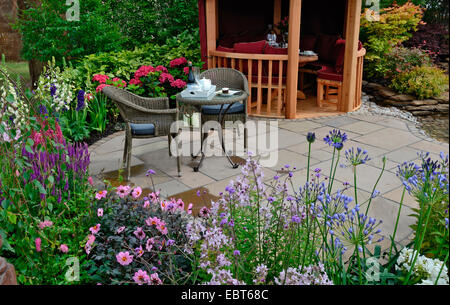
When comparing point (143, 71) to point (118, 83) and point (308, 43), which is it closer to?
point (118, 83)

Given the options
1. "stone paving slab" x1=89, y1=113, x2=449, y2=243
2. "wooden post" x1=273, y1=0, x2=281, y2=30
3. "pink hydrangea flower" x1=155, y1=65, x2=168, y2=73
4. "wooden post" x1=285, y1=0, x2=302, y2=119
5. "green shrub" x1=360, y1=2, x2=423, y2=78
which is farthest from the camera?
"wooden post" x1=273, y1=0, x2=281, y2=30

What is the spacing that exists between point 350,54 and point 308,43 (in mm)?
2240

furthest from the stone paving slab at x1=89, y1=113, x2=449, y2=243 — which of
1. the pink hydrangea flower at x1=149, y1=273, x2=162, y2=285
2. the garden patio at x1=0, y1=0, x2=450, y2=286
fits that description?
the pink hydrangea flower at x1=149, y1=273, x2=162, y2=285

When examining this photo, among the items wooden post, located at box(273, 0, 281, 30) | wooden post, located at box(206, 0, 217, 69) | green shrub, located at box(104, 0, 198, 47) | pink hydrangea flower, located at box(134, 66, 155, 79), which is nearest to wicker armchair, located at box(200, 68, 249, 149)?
pink hydrangea flower, located at box(134, 66, 155, 79)

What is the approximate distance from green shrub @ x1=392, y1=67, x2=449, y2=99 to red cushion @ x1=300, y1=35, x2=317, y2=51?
5.89 feet

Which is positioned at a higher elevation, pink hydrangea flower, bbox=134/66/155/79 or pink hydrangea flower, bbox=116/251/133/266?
pink hydrangea flower, bbox=134/66/155/79

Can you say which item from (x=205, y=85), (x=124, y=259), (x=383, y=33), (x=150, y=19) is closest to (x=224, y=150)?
(x=205, y=85)

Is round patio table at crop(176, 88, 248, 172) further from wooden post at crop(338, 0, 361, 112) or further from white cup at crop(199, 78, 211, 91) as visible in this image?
wooden post at crop(338, 0, 361, 112)

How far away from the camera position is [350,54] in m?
6.58

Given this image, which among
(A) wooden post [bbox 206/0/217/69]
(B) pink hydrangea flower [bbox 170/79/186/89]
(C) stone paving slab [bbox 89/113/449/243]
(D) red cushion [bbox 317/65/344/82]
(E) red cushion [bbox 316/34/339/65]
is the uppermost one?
(A) wooden post [bbox 206/0/217/69]

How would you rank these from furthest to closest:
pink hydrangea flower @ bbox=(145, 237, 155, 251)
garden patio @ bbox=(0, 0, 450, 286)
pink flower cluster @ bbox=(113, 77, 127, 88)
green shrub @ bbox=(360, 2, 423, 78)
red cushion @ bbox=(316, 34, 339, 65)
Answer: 1. green shrub @ bbox=(360, 2, 423, 78)
2. red cushion @ bbox=(316, 34, 339, 65)
3. pink flower cluster @ bbox=(113, 77, 127, 88)
4. pink hydrangea flower @ bbox=(145, 237, 155, 251)
5. garden patio @ bbox=(0, 0, 450, 286)

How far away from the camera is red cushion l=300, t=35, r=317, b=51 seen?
8.65m

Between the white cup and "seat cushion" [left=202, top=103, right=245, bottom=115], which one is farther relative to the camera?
"seat cushion" [left=202, top=103, right=245, bottom=115]
